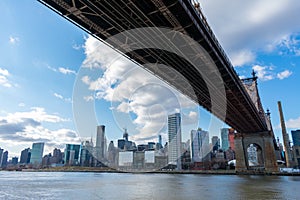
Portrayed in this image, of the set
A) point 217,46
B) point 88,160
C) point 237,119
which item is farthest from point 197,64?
point 88,160

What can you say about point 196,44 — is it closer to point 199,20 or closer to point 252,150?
point 199,20

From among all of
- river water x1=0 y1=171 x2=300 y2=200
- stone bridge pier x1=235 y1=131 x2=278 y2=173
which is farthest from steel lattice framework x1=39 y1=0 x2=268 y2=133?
stone bridge pier x1=235 y1=131 x2=278 y2=173

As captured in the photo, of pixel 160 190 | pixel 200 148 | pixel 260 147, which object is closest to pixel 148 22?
pixel 160 190

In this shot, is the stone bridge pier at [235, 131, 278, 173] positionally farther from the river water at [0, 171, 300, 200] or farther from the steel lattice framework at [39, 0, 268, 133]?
the steel lattice framework at [39, 0, 268, 133]

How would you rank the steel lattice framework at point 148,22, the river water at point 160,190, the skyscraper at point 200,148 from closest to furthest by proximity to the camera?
the steel lattice framework at point 148,22, the river water at point 160,190, the skyscraper at point 200,148

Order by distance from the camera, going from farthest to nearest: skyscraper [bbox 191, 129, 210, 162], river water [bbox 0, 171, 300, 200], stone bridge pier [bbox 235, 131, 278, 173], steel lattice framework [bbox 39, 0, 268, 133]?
skyscraper [bbox 191, 129, 210, 162], stone bridge pier [bbox 235, 131, 278, 173], river water [bbox 0, 171, 300, 200], steel lattice framework [bbox 39, 0, 268, 133]

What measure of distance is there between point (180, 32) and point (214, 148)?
14327 cm

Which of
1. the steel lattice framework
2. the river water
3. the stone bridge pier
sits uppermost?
the steel lattice framework

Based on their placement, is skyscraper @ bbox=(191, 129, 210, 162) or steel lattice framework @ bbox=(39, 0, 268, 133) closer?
steel lattice framework @ bbox=(39, 0, 268, 133)

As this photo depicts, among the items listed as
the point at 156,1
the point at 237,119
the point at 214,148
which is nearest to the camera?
the point at 156,1

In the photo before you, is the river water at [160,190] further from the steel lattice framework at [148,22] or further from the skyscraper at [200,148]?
the skyscraper at [200,148]

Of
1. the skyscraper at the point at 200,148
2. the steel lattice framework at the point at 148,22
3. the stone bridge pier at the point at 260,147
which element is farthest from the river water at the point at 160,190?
the skyscraper at the point at 200,148

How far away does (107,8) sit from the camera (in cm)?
1467

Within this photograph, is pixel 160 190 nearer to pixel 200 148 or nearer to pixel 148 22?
pixel 148 22
